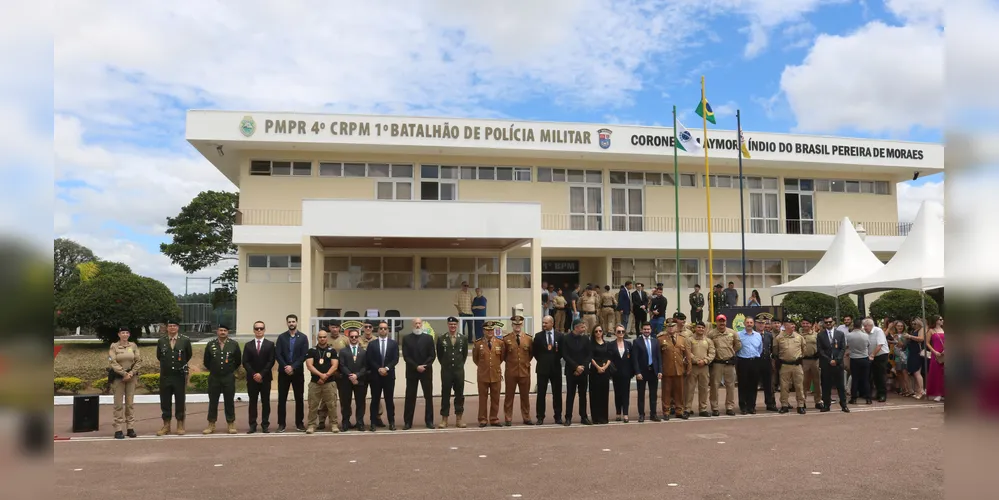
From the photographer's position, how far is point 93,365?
18.2m

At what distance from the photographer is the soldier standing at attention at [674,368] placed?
12.5 meters

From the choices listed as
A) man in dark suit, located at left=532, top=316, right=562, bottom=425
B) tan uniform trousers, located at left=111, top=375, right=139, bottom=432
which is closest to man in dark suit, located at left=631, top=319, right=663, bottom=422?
man in dark suit, located at left=532, top=316, right=562, bottom=425

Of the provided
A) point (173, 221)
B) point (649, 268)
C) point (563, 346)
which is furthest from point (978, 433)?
point (173, 221)

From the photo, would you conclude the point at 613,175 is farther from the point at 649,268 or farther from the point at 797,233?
the point at 797,233

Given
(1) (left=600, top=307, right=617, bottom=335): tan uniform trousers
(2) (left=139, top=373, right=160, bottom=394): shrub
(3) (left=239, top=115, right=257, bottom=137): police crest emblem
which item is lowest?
(2) (left=139, top=373, right=160, bottom=394): shrub

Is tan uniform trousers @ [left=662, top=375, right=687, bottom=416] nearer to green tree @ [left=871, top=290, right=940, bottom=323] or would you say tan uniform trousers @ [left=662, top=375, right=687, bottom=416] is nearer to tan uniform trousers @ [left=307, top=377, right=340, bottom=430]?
tan uniform trousers @ [left=307, top=377, right=340, bottom=430]

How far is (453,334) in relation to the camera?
481 inches

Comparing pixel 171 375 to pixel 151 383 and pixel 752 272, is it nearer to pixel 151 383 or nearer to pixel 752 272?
pixel 151 383

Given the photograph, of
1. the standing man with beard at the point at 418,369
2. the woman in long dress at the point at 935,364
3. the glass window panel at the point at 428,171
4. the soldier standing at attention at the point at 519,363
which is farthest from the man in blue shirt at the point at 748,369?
the glass window panel at the point at 428,171

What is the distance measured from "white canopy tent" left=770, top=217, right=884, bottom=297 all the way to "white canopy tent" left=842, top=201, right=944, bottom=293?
1352 millimetres

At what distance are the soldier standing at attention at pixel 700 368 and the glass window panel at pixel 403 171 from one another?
1442 cm

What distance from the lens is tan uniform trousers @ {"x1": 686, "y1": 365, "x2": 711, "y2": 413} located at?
1275 cm

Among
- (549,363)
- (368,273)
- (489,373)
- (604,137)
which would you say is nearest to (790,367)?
(549,363)

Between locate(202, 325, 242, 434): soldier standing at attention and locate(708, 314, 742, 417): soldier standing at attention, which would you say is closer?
locate(202, 325, 242, 434): soldier standing at attention
